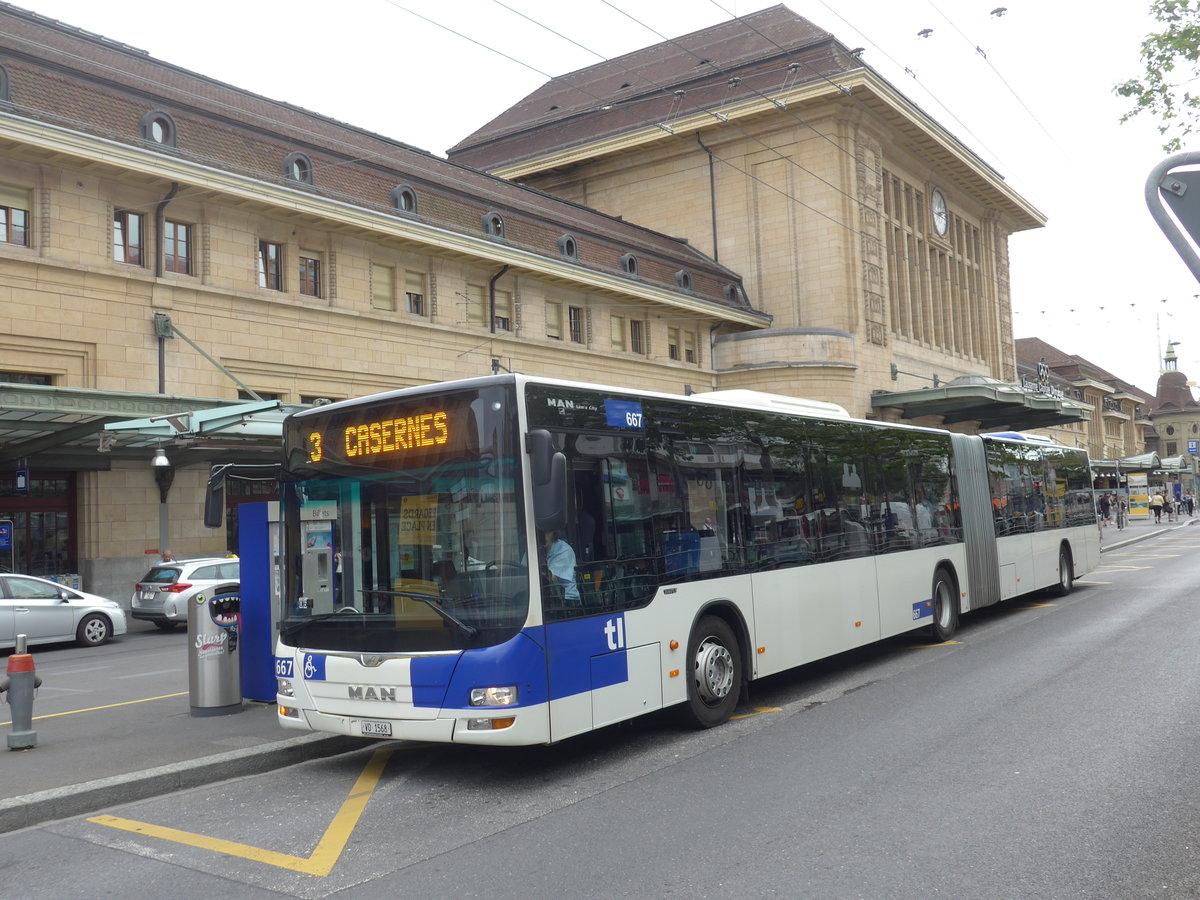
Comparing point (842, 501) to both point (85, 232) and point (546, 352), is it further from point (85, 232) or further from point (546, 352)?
point (546, 352)

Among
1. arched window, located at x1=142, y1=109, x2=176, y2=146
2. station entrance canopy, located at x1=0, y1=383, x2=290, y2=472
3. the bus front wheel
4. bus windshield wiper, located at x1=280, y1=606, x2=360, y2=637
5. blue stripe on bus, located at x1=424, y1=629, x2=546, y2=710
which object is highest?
arched window, located at x1=142, y1=109, x2=176, y2=146

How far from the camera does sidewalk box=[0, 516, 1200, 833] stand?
705 cm

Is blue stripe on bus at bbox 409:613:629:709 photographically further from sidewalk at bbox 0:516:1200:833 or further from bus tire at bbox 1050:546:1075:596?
bus tire at bbox 1050:546:1075:596

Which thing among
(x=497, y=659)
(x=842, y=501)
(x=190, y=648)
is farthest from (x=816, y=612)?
(x=190, y=648)

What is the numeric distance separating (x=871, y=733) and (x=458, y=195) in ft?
83.9

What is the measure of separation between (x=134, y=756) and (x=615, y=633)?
12.7 feet

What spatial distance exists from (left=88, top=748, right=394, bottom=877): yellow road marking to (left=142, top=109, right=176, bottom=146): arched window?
63.5 ft

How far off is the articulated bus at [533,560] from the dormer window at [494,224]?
72.6 feet

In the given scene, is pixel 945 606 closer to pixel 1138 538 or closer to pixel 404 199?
pixel 404 199

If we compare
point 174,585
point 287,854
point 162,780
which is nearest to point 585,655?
point 287,854

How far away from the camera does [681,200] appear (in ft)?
158

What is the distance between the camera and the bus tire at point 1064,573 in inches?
771

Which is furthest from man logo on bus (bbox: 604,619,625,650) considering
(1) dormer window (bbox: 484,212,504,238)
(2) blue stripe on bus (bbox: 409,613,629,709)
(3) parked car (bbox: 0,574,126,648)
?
(1) dormer window (bbox: 484,212,504,238)

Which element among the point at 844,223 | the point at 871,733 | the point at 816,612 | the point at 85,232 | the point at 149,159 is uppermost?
the point at 844,223
